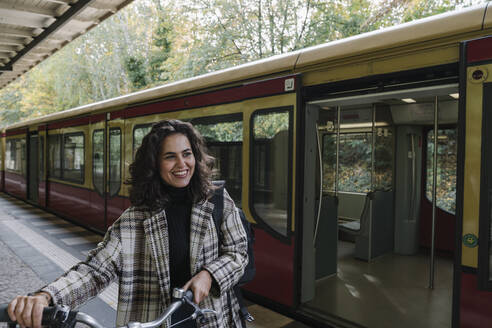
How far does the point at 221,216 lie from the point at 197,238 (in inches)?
5.6

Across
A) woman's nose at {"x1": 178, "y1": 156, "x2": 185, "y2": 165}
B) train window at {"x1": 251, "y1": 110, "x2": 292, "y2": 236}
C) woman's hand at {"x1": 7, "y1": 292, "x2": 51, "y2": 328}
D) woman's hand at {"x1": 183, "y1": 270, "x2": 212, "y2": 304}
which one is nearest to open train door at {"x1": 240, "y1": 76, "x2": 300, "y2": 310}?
train window at {"x1": 251, "y1": 110, "x2": 292, "y2": 236}

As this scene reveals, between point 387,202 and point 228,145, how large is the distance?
10.4ft

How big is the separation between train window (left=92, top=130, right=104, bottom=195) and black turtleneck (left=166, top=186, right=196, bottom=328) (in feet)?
19.7

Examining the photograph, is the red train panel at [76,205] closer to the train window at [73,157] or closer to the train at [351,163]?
the train at [351,163]

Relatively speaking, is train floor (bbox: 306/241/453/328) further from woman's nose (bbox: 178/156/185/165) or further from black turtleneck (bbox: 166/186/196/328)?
woman's nose (bbox: 178/156/185/165)

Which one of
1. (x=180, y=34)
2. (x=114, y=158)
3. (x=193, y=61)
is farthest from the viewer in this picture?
(x=180, y=34)

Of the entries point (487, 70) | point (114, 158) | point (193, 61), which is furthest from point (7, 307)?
point (193, 61)

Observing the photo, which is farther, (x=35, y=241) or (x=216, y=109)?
(x=35, y=241)

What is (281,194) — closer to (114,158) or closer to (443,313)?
(443,313)

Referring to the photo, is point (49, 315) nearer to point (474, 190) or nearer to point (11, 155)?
point (474, 190)

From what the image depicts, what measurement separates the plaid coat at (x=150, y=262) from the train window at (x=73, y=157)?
7040mm

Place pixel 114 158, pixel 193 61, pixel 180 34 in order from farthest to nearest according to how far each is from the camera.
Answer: pixel 180 34, pixel 193 61, pixel 114 158

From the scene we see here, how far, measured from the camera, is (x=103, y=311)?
394 centimetres

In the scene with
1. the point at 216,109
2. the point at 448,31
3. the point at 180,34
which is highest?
the point at 180,34
